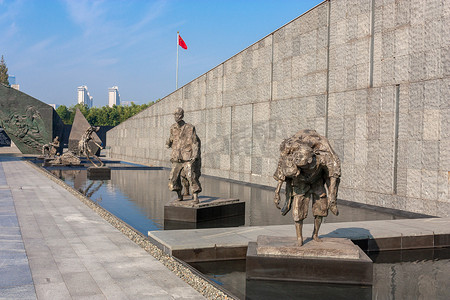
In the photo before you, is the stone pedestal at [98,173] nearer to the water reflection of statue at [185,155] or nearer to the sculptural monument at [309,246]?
the water reflection of statue at [185,155]

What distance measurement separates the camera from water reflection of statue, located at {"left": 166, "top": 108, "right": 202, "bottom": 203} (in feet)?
29.4

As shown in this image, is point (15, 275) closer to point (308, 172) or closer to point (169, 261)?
point (169, 261)

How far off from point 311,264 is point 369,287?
0.72 m

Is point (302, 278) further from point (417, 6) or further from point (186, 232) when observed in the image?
point (417, 6)

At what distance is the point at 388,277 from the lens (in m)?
5.38

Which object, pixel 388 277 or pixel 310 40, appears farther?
pixel 310 40

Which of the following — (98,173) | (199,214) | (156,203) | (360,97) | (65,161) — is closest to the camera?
(199,214)

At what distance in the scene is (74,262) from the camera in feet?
18.2

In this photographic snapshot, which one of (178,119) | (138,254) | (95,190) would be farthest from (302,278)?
(95,190)

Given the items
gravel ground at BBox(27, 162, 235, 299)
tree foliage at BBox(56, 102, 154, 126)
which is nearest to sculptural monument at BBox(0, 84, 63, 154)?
gravel ground at BBox(27, 162, 235, 299)

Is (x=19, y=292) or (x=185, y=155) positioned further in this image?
(x=185, y=155)

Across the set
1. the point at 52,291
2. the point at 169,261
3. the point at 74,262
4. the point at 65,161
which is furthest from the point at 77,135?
the point at 52,291

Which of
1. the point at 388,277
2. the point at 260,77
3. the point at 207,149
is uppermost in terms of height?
the point at 260,77

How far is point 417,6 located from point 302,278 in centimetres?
857
